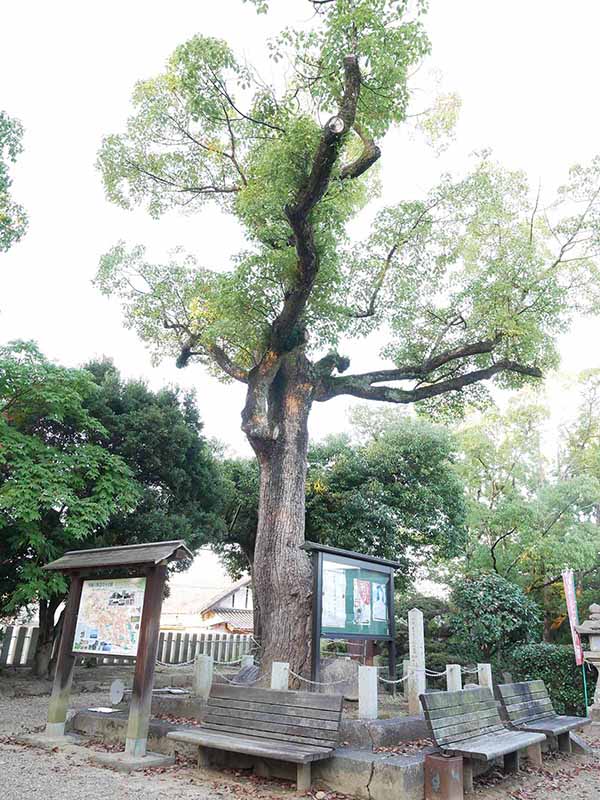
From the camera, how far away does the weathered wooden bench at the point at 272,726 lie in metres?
4.83

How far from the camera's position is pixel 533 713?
6875 mm

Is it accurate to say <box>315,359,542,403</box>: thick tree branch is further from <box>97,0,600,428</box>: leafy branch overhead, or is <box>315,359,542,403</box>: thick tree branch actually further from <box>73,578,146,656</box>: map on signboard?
<box>73,578,146,656</box>: map on signboard

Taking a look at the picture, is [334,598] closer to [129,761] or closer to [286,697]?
[286,697]

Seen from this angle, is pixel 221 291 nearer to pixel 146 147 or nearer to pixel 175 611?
pixel 146 147

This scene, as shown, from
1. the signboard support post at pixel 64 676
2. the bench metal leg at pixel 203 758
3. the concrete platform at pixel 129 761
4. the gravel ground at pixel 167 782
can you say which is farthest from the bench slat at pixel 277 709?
the signboard support post at pixel 64 676

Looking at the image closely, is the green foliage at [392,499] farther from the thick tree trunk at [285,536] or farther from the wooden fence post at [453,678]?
the wooden fence post at [453,678]

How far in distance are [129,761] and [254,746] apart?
1.57 m

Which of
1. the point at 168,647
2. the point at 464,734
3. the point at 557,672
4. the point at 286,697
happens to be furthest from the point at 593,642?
the point at 168,647

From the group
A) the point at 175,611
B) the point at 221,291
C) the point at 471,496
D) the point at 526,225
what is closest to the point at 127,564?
the point at 221,291

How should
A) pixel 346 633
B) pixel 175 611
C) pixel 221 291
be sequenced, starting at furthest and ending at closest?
pixel 175 611 < pixel 221 291 < pixel 346 633

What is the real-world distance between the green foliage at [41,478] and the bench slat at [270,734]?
505 cm

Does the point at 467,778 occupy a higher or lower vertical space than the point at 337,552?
lower

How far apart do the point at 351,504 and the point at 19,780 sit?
36.1ft

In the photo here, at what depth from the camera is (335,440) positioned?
17062 mm
